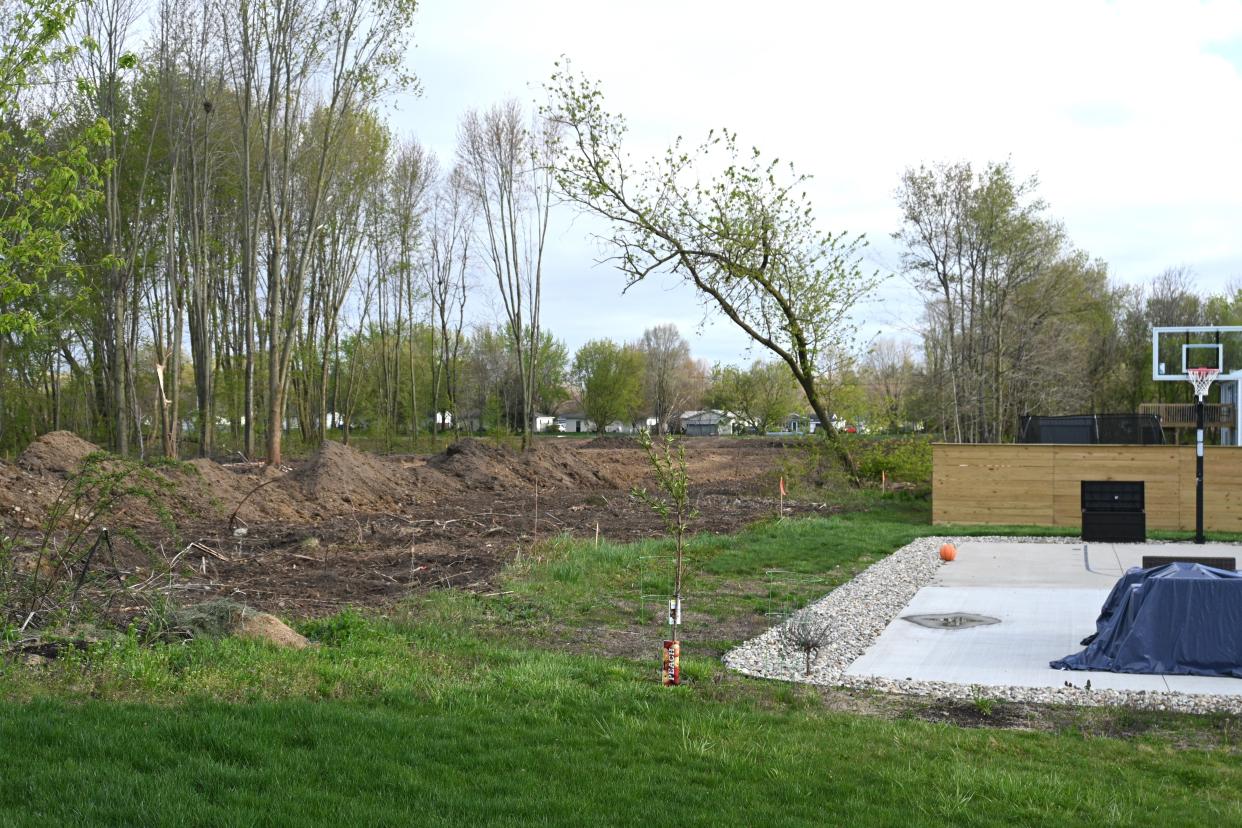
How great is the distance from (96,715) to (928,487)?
21727mm

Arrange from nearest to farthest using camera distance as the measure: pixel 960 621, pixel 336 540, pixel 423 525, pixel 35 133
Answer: pixel 35 133
pixel 960 621
pixel 336 540
pixel 423 525

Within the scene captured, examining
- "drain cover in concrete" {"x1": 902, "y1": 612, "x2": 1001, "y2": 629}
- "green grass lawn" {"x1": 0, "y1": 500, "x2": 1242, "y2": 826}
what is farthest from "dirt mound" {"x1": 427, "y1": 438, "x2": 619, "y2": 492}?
"green grass lawn" {"x1": 0, "y1": 500, "x2": 1242, "y2": 826}

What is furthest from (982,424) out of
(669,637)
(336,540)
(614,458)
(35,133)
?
(35,133)

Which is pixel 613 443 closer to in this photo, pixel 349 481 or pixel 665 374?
pixel 349 481

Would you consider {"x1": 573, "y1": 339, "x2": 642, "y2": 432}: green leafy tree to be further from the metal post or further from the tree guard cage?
the metal post

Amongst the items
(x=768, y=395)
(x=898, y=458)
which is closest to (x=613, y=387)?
(x=768, y=395)

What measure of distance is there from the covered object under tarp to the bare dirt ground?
639 cm

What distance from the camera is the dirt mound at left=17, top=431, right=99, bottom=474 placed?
18031mm

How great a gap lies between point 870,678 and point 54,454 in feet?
53.3

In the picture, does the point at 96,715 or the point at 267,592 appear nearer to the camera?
the point at 96,715

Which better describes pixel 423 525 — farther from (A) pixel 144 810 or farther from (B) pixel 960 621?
(A) pixel 144 810

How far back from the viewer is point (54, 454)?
18562mm

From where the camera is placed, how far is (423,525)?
1766 cm

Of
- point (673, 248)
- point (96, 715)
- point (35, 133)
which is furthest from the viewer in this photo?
point (673, 248)
